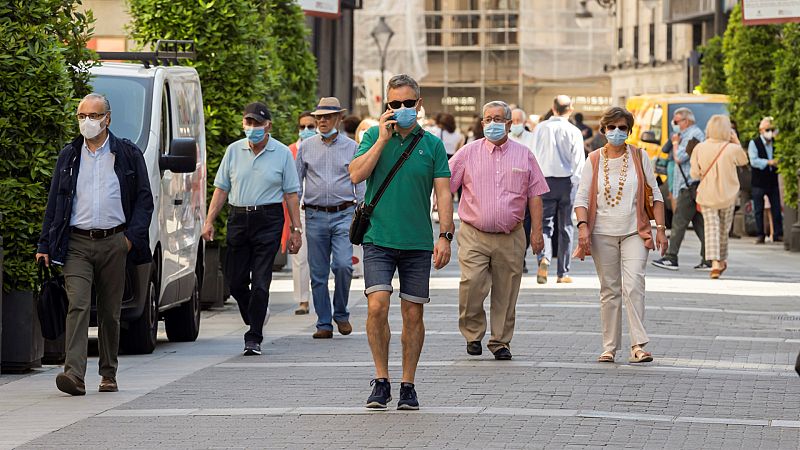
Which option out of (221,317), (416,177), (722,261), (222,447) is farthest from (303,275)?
(222,447)

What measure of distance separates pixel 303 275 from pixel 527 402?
7255 millimetres

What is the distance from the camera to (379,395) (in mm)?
10234

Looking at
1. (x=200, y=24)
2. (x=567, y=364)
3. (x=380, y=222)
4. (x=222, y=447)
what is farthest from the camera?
(x=200, y=24)

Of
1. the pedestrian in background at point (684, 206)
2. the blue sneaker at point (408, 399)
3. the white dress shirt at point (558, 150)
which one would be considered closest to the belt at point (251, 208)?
the blue sneaker at point (408, 399)

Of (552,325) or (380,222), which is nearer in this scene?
(380,222)

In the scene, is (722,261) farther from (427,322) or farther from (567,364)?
(567,364)

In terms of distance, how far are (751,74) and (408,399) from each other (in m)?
22.3

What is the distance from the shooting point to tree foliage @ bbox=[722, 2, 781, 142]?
3130cm

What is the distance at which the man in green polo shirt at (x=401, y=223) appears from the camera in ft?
33.8

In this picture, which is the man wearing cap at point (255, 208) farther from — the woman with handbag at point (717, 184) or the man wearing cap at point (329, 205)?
the woman with handbag at point (717, 184)

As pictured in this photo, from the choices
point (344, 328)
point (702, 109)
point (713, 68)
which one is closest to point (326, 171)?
point (344, 328)

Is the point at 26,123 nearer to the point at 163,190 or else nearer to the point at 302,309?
the point at 163,190

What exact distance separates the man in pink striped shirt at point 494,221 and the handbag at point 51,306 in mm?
3118

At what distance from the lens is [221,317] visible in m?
17.7
